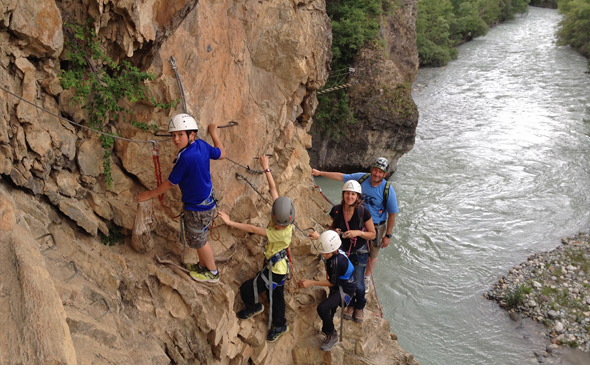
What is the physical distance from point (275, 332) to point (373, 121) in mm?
12554

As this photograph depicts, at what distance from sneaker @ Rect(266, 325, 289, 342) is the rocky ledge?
25.7 feet

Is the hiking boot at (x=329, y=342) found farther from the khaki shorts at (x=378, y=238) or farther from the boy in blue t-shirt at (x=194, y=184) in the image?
the boy in blue t-shirt at (x=194, y=184)

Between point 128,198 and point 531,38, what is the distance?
118 feet

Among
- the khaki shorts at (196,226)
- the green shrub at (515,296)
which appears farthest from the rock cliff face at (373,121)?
the khaki shorts at (196,226)

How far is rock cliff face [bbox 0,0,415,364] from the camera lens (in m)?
3.63

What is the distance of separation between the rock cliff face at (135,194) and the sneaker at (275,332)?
10cm

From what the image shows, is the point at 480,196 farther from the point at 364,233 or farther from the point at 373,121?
the point at 364,233

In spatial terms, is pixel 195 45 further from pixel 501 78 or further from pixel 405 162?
pixel 501 78

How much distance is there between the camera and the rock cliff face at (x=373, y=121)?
16.8 metres

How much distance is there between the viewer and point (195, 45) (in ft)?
18.5

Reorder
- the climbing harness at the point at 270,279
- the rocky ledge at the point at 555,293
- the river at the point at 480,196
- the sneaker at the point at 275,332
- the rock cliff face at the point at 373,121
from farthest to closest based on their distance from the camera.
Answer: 1. the rock cliff face at the point at 373,121
2. the river at the point at 480,196
3. the rocky ledge at the point at 555,293
4. the sneaker at the point at 275,332
5. the climbing harness at the point at 270,279

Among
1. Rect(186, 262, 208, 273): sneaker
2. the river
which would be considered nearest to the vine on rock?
Rect(186, 262, 208, 273): sneaker

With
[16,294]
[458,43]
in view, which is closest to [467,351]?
[16,294]

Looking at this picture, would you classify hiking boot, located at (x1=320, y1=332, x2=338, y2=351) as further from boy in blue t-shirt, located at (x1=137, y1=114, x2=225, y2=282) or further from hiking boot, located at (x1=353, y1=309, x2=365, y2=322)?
boy in blue t-shirt, located at (x1=137, y1=114, x2=225, y2=282)
